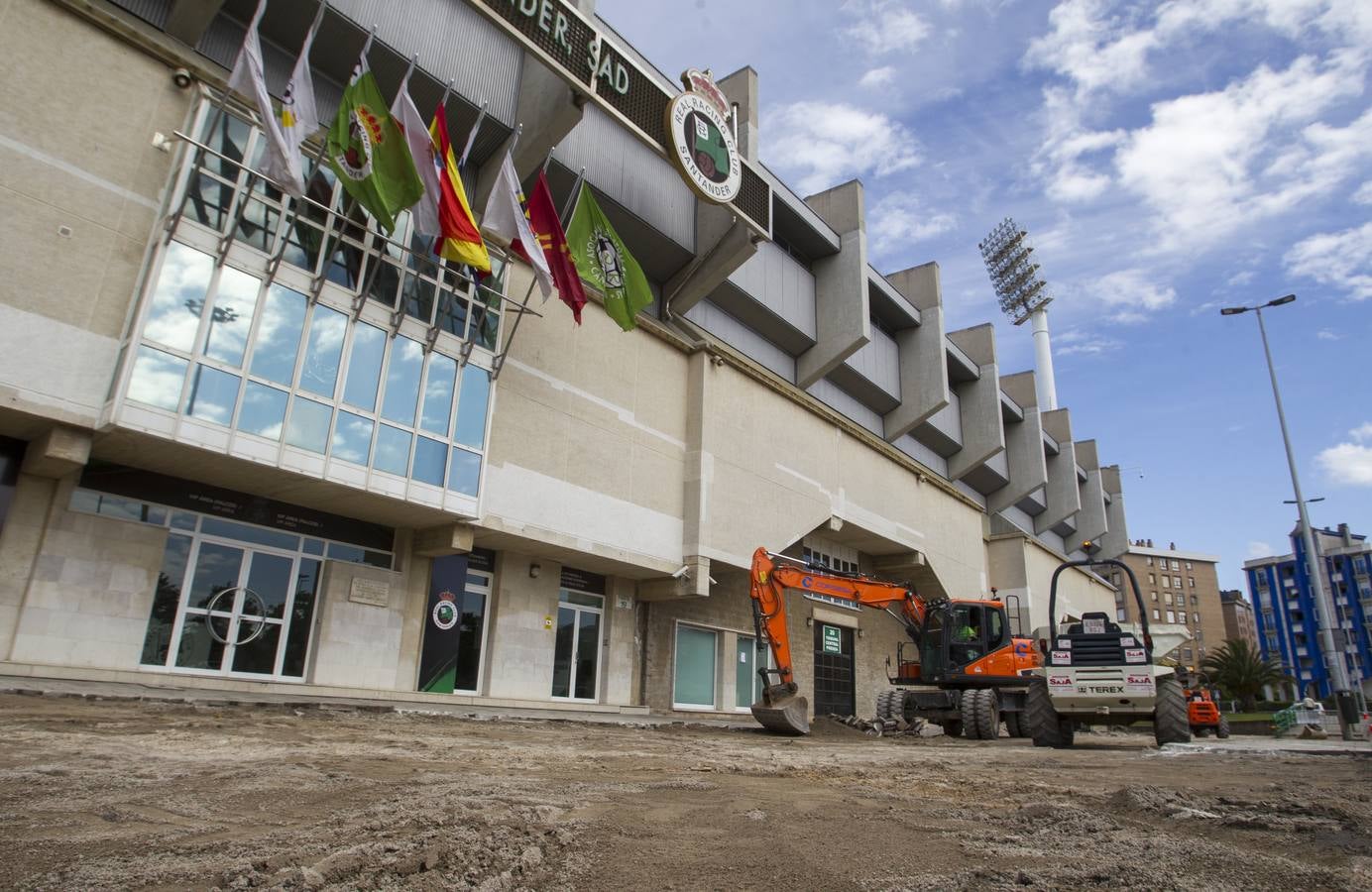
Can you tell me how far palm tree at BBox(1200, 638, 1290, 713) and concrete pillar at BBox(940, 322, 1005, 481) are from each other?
3620 cm

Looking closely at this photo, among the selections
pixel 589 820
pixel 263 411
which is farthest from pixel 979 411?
pixel 589 820

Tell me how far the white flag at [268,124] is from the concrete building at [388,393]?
1.00m

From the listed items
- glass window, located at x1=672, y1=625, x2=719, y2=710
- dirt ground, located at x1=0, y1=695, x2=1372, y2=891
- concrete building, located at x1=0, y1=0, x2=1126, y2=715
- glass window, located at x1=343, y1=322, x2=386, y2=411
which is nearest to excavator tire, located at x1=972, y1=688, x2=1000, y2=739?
concrete building, located at x1=0, y1=0, x2=1126, y2=715

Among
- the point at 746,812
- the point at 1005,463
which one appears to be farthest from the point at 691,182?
the point at 1005,463

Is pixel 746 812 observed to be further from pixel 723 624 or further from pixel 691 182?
pixel 723 624

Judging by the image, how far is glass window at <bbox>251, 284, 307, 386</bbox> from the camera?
548 inches

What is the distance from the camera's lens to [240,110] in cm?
1424

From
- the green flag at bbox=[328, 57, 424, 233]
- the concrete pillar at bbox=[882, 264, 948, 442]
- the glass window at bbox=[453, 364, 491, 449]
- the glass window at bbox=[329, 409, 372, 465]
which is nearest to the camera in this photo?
the green flag at bbox=[328, 57, 424, 233]

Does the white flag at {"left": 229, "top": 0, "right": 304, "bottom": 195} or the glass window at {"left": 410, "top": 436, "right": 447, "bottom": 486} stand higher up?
the white flag at {"left": 229, "top": 0, "right": 304, "bottom": 195}

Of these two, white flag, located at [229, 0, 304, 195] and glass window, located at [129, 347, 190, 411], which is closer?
glass window, located at [129, 347, 190, 411]

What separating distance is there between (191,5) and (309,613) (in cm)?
1095

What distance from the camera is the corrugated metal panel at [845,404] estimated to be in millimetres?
29417

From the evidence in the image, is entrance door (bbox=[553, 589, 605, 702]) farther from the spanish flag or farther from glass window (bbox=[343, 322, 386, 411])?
the spanish flag

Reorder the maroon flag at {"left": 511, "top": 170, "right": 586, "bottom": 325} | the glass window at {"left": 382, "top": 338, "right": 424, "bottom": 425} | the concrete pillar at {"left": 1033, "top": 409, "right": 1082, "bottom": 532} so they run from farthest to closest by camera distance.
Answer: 1. the concrete pillar at {"left": 1033, "top": 409, "right": 1082, "bottom": 532}
2. the maroon flag at {"left": 511, "top": 170, "right": 586, "bottom": 325}
3. the glass window at {"left": 382, "top": 338, "right": 424, "bottom": 425}
